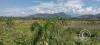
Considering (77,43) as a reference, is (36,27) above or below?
above

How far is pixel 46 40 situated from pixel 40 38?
0.50 m

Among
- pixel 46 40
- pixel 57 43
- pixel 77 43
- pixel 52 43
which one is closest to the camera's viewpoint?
pixel 46 40

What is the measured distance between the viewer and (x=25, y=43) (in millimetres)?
26109

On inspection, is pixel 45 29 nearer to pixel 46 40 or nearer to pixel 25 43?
pixel 46 40

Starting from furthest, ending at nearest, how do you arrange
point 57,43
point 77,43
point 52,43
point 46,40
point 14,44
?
point 77,43 < point 14,44 < point 57,43 < point 52,43 < point 46,40

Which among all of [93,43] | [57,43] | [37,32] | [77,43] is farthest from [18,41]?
[93,43]

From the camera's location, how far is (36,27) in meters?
22.2

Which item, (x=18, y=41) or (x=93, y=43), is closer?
(x=18, y=41)

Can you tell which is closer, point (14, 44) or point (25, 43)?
point (25, 43)

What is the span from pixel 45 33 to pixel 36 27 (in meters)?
0.91

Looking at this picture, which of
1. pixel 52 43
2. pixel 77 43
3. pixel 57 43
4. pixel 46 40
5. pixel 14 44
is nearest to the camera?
pixel 46 40

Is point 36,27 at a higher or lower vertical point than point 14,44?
higher

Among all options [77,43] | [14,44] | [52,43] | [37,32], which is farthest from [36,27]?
[77,43]

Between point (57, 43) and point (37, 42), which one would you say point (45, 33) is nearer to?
point (37, 42)
